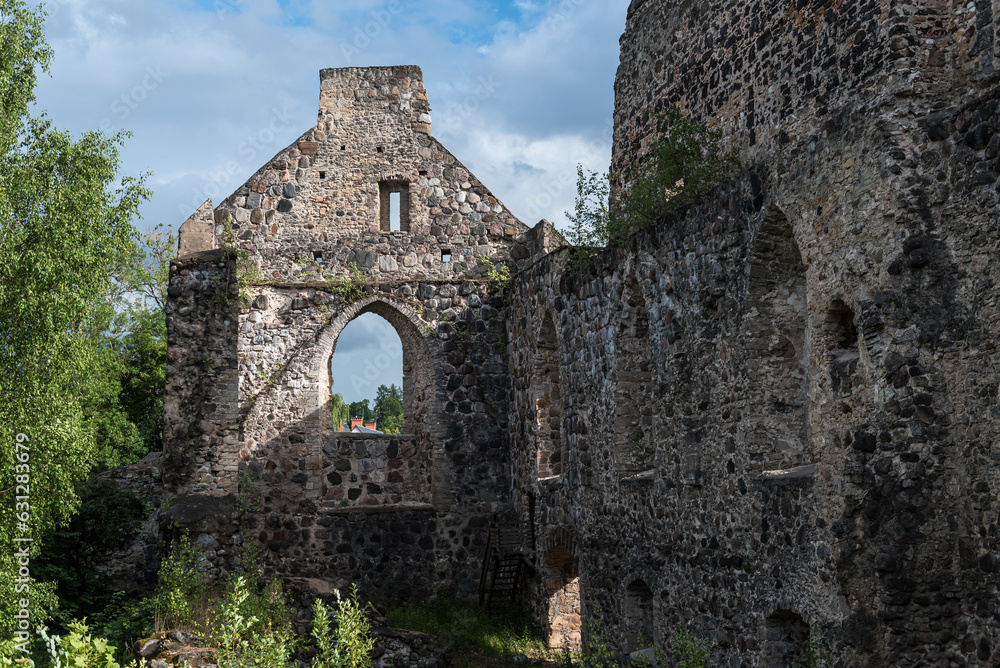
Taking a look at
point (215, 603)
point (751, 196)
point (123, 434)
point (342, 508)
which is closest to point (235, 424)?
point (215, 603)

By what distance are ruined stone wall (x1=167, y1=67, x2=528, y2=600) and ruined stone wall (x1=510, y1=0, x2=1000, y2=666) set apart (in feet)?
11.8

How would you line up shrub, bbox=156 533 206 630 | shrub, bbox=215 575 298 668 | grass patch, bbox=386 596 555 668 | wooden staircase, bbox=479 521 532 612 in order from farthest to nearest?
wooden staircase, bbox=479 521 532 612 → grass patch, bbox=386 596 555 668 → shrub, bbox=156 533 206 630 → shrub, bbox=215 575 298 668

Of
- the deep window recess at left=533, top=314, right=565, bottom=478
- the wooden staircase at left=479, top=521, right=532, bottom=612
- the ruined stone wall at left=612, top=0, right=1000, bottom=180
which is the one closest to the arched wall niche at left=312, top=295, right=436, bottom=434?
the deep window recess at left=533, top=314, right=565, bottom=478

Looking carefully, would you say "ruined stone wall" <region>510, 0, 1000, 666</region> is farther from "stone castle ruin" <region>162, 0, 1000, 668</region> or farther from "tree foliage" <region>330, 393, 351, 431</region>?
"tree foliage" <region>330, 393, 351, 431</region>

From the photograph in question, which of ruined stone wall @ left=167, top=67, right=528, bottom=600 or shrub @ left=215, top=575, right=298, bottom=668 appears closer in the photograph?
shrub @ left=215, top=575, right=298, bottom=668

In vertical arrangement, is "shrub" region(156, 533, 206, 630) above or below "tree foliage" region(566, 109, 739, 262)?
below

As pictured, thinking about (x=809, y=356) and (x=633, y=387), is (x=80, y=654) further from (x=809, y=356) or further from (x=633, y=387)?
(x=633, y=387)

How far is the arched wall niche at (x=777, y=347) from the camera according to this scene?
8672 millimetres

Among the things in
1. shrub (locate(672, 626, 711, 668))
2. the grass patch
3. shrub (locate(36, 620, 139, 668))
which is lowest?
the grass patch

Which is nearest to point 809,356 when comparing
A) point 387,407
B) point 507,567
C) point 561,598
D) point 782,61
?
point 782,61

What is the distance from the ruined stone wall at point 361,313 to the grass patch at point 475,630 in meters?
0.57

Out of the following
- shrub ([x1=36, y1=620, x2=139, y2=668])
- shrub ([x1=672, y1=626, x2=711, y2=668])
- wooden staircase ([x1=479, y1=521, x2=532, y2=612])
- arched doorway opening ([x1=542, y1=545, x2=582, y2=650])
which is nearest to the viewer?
shrub ([x1=36, y1=620, x2=139, y2=668])

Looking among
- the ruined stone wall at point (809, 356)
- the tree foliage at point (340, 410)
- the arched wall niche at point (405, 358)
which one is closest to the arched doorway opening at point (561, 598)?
the ruined stone wall at point (809, 356)

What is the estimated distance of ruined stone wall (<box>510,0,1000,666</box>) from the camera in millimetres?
6812
